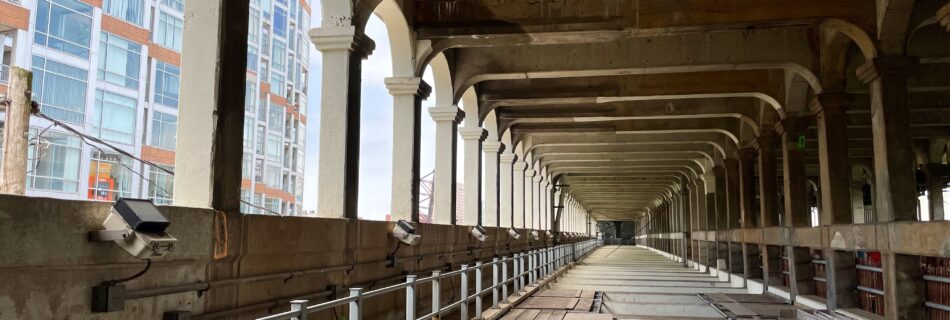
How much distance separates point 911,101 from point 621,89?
7536 millimetres

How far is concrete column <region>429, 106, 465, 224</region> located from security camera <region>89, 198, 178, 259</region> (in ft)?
32.6

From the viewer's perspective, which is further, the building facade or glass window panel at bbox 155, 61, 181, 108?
glass window panel at bbox 155, 61, 181, 108

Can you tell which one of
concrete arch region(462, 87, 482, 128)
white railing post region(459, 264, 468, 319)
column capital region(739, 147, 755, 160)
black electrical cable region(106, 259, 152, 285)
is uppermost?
concrete arch region(462, 87, 482, 128)

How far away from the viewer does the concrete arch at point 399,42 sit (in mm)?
11516

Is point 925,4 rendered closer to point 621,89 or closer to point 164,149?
point 621,89

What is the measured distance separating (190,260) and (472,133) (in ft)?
41.0

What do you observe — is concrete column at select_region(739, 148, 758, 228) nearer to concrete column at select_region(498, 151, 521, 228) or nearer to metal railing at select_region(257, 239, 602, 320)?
metal railing at select_region(257, 239, 602, 320)

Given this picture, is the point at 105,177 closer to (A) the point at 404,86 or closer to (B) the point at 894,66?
(A) the point at 404,86

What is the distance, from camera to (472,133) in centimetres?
1734

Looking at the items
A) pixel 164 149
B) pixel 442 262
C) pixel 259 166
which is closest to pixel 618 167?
pixel 259 166

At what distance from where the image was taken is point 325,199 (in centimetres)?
880

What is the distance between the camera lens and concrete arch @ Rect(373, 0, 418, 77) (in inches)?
453

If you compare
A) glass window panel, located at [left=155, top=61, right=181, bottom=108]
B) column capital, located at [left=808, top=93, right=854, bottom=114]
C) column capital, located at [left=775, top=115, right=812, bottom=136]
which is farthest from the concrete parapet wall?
glass window panel, located at [left=155, top=61, right=181, bottom=108]

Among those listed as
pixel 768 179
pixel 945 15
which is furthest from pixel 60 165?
pixel 945 15
